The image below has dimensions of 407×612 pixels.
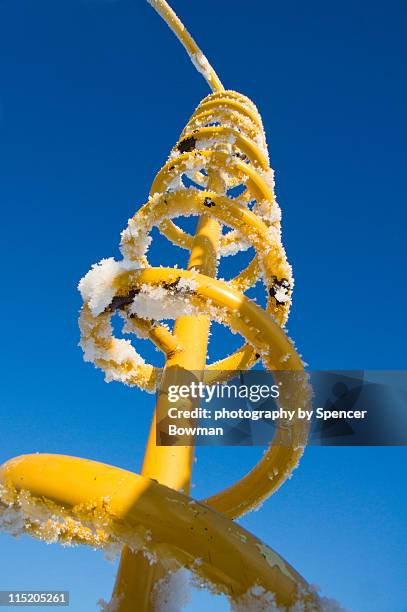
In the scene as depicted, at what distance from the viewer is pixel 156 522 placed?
2.00 metres

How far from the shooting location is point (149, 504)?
6.70ft

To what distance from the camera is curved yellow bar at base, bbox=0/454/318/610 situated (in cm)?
195

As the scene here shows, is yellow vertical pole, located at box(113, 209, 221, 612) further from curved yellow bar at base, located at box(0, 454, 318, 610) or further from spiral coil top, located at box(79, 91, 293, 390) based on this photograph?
curved yellow bar at base, located at box(0, 454, 318, 610)

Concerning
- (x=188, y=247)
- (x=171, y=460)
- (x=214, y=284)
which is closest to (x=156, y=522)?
(x=171, y=460)

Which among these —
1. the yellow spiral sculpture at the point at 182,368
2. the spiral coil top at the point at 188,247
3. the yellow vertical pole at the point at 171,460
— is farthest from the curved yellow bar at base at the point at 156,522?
the spiral coil top at the point at 188,247

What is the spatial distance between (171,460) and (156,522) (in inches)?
42.7

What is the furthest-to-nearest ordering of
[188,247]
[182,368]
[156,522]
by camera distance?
[188,247] < [182,368] < [156,522]

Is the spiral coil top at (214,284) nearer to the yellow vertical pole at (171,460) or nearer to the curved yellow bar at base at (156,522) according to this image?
the yellow vertical pole at (171,460)

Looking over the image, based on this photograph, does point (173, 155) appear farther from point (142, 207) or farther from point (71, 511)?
point (71, 511)

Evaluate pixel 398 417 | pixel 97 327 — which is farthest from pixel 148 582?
pixel 398 417

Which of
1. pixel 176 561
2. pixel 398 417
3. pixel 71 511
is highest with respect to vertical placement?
pixel 398 417

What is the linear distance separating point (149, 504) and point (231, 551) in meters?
0.38

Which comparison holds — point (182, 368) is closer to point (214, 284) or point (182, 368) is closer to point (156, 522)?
point (214, 284)

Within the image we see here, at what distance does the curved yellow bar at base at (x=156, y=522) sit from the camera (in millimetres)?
1953
